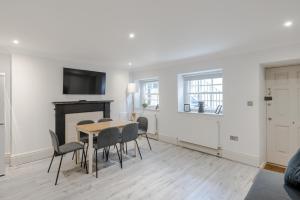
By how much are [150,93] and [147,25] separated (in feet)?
11.6

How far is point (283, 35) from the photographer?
2549mm

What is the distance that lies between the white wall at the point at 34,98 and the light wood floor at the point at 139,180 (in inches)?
19.0

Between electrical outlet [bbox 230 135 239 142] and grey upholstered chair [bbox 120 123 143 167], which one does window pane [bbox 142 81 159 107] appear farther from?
electrical outlet [bbox 230 135 239 142]

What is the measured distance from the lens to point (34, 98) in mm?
3547

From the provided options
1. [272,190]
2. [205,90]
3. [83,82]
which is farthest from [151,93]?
[272,190]

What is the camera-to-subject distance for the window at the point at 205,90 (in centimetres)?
404

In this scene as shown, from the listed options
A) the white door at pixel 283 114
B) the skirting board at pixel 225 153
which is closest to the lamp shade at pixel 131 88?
the skirting board at pixel 225 153

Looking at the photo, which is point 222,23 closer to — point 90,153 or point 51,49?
point 90,153

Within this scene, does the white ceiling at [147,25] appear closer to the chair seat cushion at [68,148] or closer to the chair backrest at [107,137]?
the chair backrest at [107,137]

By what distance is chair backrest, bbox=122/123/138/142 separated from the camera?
331 cm

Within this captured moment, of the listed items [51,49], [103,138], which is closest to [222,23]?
[103,138]

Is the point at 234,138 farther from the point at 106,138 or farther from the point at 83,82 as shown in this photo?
the point at 83,82

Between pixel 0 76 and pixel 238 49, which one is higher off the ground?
pixel 238 49

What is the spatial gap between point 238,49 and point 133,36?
2064mm
